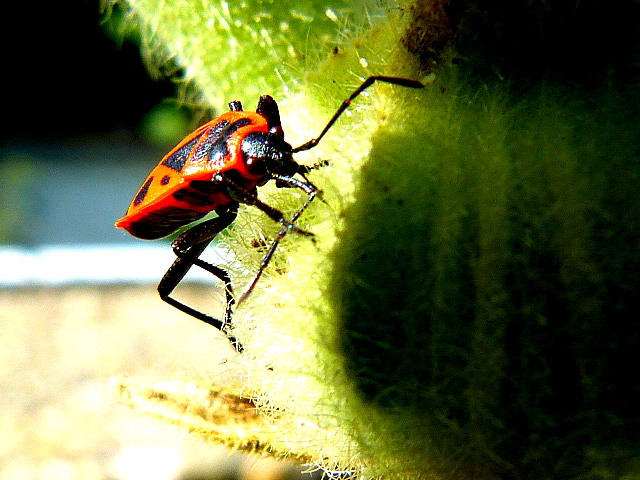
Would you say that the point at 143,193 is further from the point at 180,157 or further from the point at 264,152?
the point at 264,152

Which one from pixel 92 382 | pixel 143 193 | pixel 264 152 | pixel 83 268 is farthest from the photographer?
pixel 83 268

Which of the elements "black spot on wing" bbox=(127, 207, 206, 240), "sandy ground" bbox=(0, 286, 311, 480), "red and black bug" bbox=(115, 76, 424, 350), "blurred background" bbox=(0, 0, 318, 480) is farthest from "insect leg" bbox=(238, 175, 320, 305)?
"sandy ground" bbox=(0, 286, 311, 480)

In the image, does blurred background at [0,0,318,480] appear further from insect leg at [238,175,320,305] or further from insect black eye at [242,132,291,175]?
insect leg at [238,175,320,305]

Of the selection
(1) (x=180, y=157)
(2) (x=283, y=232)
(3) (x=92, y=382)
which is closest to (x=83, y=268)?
(3) (x=92, y=382)

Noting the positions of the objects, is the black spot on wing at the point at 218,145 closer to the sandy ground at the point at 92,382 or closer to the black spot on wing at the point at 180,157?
the black spot on wing at the point at 180,157

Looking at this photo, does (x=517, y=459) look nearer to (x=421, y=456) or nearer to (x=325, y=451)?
(x=421, y=456)

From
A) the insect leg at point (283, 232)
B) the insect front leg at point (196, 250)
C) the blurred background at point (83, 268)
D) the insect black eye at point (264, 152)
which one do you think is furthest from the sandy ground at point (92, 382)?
the insect leg at point (283, 232)
